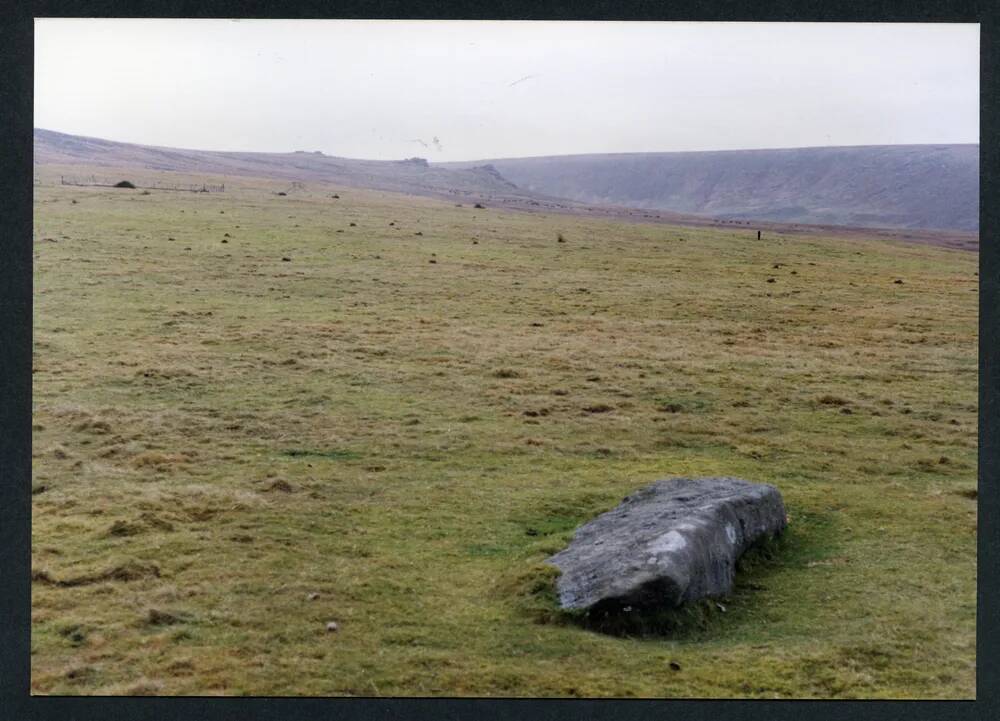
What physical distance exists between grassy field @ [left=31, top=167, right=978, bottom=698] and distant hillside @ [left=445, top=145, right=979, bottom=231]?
23.1 m

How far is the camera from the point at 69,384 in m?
14.3

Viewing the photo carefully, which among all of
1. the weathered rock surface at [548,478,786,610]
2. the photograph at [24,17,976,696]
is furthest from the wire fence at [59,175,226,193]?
the weathered rock surface at [548,478,786,610]

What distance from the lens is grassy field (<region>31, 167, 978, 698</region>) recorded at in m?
7.96

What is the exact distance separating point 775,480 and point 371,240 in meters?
17.5

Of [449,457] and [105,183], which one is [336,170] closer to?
[105,183]

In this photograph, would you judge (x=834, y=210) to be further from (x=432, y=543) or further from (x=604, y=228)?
(x=432, y=543)

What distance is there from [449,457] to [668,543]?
498 cm

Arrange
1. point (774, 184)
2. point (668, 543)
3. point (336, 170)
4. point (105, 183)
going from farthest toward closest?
point (774, 184), point (336, 170), point (105, 183), point (668, 543)

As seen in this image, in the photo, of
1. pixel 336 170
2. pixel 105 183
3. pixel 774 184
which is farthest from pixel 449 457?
pixel 774 184

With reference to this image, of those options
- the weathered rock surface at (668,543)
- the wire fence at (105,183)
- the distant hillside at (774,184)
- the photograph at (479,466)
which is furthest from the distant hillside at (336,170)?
the weathered rock surface at (668,543)

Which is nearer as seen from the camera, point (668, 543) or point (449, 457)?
point (668, 543)

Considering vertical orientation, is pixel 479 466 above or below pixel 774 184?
below

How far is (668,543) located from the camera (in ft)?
27.0

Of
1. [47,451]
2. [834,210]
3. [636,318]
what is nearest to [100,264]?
[47,451]
